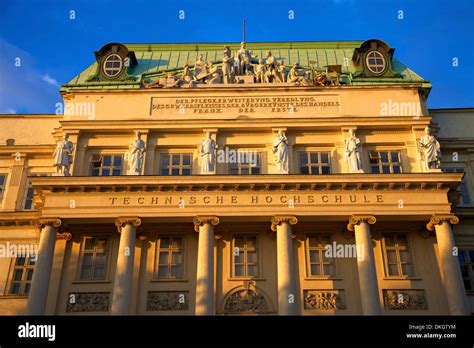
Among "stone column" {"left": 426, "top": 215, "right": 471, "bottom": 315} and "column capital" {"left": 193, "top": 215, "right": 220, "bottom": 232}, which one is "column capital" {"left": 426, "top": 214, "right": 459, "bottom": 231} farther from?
"column capital" {"left": 193, "top": 215, "right": 220, "bottom": 232}

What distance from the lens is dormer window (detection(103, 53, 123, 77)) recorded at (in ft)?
118

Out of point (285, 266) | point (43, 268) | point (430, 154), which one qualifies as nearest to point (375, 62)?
point (430, 154)

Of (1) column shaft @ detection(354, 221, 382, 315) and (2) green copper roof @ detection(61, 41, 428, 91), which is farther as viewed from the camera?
(2) green copper roof @ detection(61, 41, 428, 91)

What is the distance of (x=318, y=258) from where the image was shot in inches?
1152

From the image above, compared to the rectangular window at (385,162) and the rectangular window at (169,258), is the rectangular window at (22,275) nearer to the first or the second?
the rectangular window at (169,258)

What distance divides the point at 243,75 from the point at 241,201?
8.92 m

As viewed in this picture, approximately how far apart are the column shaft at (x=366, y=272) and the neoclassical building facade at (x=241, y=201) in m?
0.07

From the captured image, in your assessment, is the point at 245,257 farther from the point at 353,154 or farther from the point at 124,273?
the point at 353,154

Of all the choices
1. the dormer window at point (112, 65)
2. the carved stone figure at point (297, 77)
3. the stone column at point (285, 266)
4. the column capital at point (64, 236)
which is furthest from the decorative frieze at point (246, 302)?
the dormer window at point (112, 65)

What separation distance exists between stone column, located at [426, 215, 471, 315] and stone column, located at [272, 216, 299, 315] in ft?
22.2

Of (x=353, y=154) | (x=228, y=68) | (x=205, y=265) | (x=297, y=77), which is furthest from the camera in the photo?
(x=228, y=68)

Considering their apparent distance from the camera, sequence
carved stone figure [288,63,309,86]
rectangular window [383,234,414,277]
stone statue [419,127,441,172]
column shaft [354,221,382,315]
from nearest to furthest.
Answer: column shaft [354,221,382,315]
rectangular window [383,234,414,277]
stone statue [419,127,441,172]
carved stone figure [288,63,309,86]

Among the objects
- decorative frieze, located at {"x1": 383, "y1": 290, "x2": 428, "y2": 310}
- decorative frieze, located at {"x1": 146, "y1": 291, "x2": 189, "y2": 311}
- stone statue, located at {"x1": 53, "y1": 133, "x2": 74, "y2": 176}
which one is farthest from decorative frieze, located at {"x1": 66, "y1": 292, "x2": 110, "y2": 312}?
decorative frieze, located at {"x1": 383, "y1": 290, "x2": 428, "y2": 310}

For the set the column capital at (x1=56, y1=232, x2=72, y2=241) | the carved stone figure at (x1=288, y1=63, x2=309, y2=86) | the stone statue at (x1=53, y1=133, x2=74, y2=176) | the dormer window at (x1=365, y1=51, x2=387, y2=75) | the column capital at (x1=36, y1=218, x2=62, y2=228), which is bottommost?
the column capital at (x1=56, y1=232, x2=72, y2=241)
